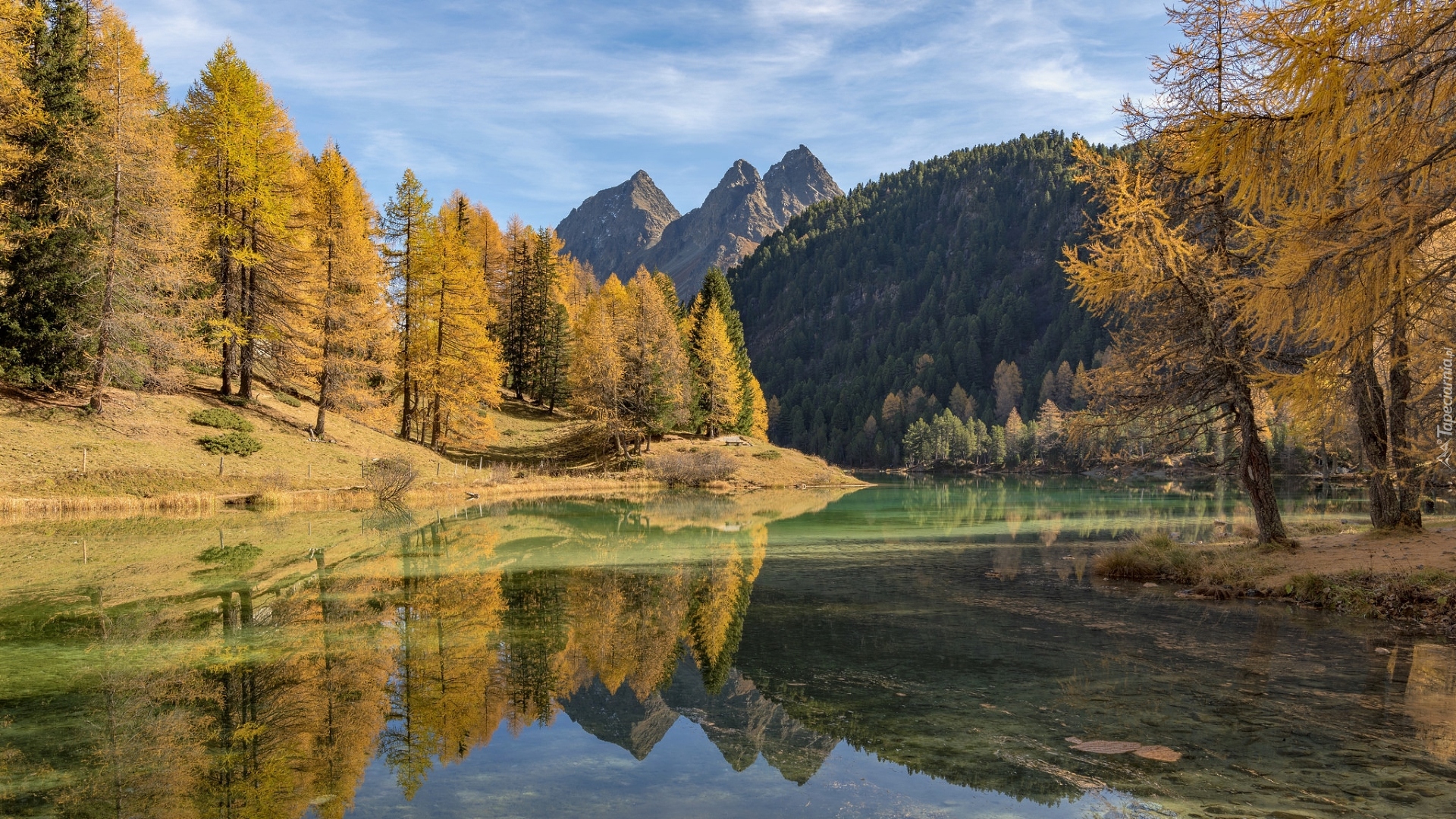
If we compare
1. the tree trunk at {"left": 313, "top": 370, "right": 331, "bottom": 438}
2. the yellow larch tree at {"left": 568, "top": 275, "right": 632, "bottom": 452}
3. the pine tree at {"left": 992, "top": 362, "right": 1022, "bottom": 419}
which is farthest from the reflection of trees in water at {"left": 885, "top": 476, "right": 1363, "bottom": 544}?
the pine tree at {"left": 992, "top": 362, "right": 1022, "bottom": 419}

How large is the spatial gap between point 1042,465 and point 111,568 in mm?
118927

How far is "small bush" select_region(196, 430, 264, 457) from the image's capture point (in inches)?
1136

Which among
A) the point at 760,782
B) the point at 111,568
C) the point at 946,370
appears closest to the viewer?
the point at 760,782

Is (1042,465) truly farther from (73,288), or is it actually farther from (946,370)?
(73,288)

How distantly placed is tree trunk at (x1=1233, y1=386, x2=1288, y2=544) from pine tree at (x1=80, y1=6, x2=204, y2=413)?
33827 mm

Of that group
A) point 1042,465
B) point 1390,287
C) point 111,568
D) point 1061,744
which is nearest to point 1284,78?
point 1390,287

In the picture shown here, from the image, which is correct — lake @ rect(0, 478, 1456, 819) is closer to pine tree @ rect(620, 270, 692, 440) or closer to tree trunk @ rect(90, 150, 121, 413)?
tree trunk @ rect(90, 150, 121, 413)

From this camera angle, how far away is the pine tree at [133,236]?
2709 cm

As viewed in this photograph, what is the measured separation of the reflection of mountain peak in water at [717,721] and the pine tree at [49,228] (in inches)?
1115

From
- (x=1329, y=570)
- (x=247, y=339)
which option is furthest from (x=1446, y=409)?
(x=247, y=339)

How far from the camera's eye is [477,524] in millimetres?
26438

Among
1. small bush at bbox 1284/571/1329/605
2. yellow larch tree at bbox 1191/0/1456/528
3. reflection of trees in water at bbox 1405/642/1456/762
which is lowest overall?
reflection of trees in water at bbox 1405/642/1456/762

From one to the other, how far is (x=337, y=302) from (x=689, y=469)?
22758 mm

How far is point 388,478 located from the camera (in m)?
31.8
